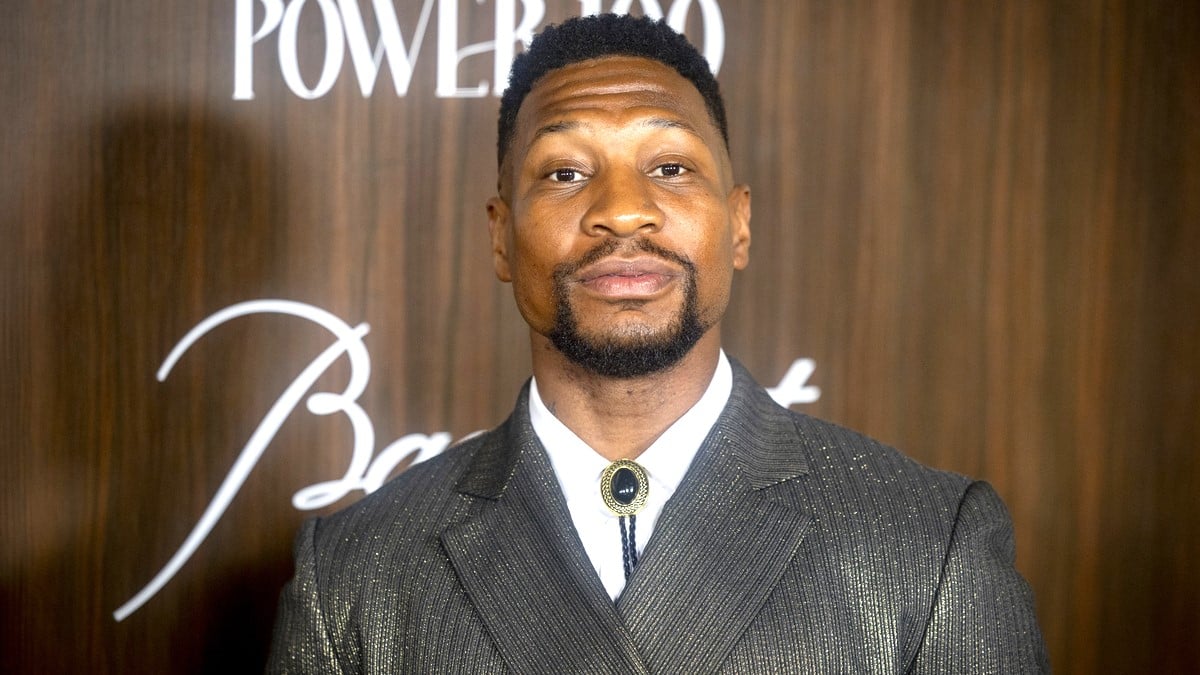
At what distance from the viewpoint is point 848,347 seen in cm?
185

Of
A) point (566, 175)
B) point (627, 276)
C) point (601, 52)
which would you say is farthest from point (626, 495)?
point (601, 52)

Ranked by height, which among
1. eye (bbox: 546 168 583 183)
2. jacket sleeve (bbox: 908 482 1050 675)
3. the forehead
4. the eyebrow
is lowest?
jacket sleeve (bbox: 908 482 1050 675)

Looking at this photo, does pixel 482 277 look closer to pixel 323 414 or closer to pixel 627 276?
pixel 323 414

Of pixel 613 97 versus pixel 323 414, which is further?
pixel 323 414

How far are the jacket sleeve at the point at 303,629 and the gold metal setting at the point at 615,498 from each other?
0.32 meters

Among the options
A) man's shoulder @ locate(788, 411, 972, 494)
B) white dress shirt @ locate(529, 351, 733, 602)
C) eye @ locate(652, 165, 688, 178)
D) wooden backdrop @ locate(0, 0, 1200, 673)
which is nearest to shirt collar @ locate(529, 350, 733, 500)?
white dress shirt @ locate(529, 351, 733, 602)

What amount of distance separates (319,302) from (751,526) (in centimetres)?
89

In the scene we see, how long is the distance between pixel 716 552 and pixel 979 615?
0.25 meters

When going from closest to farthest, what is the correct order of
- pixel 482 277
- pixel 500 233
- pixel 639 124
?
pixel 639 124 < pixel 500 233 < pixel 482 277

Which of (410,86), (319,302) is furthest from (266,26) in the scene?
(319,302)

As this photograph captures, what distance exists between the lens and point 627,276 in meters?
1.23

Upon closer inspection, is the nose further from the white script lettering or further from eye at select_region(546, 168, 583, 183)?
the white script lettering

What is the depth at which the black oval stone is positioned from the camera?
1245mm

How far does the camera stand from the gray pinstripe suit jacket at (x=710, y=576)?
46.3 inches
